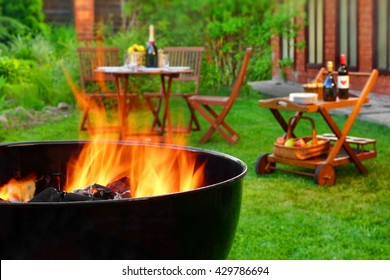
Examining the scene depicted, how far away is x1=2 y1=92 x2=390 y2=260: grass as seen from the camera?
4.37 metres

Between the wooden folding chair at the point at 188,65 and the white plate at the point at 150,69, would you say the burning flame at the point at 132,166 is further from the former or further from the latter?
the wooden folding chair at the point at 188,65

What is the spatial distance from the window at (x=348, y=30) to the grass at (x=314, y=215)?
551 centimetres

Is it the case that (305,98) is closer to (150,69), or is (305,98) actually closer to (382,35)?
(150,69)

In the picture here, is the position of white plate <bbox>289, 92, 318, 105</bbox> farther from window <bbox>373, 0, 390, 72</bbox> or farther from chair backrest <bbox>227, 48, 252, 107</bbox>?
window <bbox>373, 0, 390, 72</bbox>

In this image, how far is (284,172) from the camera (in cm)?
649

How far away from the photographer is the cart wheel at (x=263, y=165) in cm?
638

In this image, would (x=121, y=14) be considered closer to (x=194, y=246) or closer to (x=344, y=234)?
(x=344, y=234)

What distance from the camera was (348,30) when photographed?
43.5ft

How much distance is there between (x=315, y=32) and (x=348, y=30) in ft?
5.19

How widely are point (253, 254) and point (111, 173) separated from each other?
1.19 meters

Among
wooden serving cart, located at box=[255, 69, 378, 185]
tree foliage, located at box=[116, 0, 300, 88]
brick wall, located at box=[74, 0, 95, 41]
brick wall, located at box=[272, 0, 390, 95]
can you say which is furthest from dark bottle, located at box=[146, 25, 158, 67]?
brick wall, located at box=[74, 0, 95, 41]

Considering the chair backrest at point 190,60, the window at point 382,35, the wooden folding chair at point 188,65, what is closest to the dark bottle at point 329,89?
the wooden folding chair at point 188,65

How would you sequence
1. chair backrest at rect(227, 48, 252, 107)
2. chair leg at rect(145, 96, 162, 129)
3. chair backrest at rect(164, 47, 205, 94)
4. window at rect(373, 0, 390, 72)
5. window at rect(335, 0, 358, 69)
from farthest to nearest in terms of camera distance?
window at rect(335, 0, 358, 69) < window at rect(373, 0, 390, 72) < chair backrest at rect(164, 47, 205, 94) < chair leg at rect(145, 96, 162, 129) < chair backrest at rect(227, 48, 252, 107)

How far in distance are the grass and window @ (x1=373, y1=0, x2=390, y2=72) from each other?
184 inches
